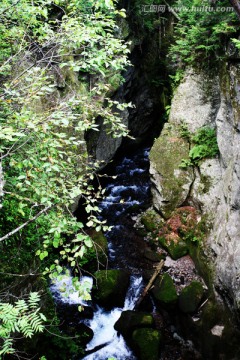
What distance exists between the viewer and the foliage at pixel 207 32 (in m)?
10.3

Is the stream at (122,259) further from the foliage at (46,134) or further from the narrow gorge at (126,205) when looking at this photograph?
the foliage at (46,134)

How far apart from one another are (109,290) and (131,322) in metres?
1.35

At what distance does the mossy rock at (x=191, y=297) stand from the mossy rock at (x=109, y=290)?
218cm

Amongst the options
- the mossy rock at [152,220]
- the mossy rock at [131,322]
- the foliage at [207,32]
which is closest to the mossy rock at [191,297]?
the mossy rock at [131,322]

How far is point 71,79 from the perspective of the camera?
11758 millimetres

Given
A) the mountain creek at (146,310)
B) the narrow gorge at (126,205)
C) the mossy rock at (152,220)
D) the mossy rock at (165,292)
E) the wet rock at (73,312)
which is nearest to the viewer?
the narrow gorge at (126,205)

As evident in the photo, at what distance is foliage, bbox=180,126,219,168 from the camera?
12.4 meters

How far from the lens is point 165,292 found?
33.2 feet

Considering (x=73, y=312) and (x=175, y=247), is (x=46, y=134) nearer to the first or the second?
(x=73, y=312)

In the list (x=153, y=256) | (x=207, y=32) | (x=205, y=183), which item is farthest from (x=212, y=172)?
(x=207, y=32)

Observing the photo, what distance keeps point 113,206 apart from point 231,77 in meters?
8.85

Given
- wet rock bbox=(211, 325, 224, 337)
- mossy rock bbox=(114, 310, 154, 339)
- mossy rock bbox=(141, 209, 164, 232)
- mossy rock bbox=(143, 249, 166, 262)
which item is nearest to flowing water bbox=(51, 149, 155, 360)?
mossy rock bbox=(114, 310, 154, 339)

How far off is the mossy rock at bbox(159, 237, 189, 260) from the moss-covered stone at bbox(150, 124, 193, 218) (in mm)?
1427

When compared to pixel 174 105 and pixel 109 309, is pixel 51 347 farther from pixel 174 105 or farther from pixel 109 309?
pixel 174 105
